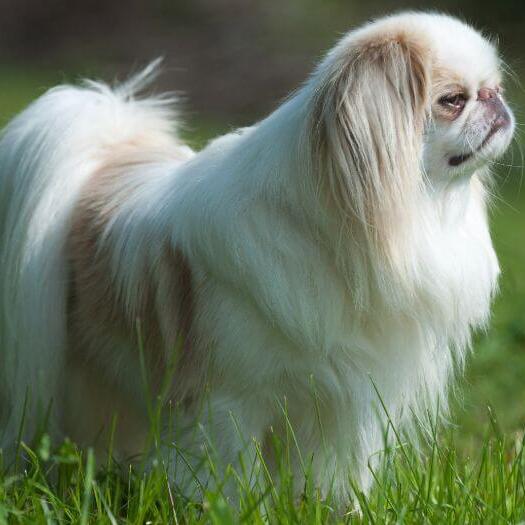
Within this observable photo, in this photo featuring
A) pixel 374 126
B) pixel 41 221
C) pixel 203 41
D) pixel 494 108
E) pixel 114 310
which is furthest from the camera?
pixel 203 41

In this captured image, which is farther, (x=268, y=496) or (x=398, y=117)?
(x=268, y=496)

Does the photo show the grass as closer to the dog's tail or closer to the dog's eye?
the dog's tail

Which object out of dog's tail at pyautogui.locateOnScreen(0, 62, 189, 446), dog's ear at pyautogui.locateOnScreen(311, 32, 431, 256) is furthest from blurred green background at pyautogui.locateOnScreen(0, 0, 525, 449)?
dog's ear at pyautogui.locateOnScreen(311, 32, 431, 256)

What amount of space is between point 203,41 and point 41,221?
945 centimetres

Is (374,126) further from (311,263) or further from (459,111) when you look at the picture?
(311,263)

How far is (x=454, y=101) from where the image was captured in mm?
2729

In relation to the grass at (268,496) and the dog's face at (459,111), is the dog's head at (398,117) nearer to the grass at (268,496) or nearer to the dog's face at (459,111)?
the dog's face at (459,111)

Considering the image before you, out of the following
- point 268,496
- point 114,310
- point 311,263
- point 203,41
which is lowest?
point 268,496

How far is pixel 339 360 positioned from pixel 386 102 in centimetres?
63

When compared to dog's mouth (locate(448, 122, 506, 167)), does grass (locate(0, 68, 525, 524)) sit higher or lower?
lower

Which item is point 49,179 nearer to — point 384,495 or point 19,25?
point 384,495

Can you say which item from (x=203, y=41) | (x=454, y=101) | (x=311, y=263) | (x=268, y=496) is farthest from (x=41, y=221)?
(x=203, y=41)

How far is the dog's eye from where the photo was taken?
Answer: 272 centimetres

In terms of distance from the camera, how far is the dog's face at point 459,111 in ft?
8.87
